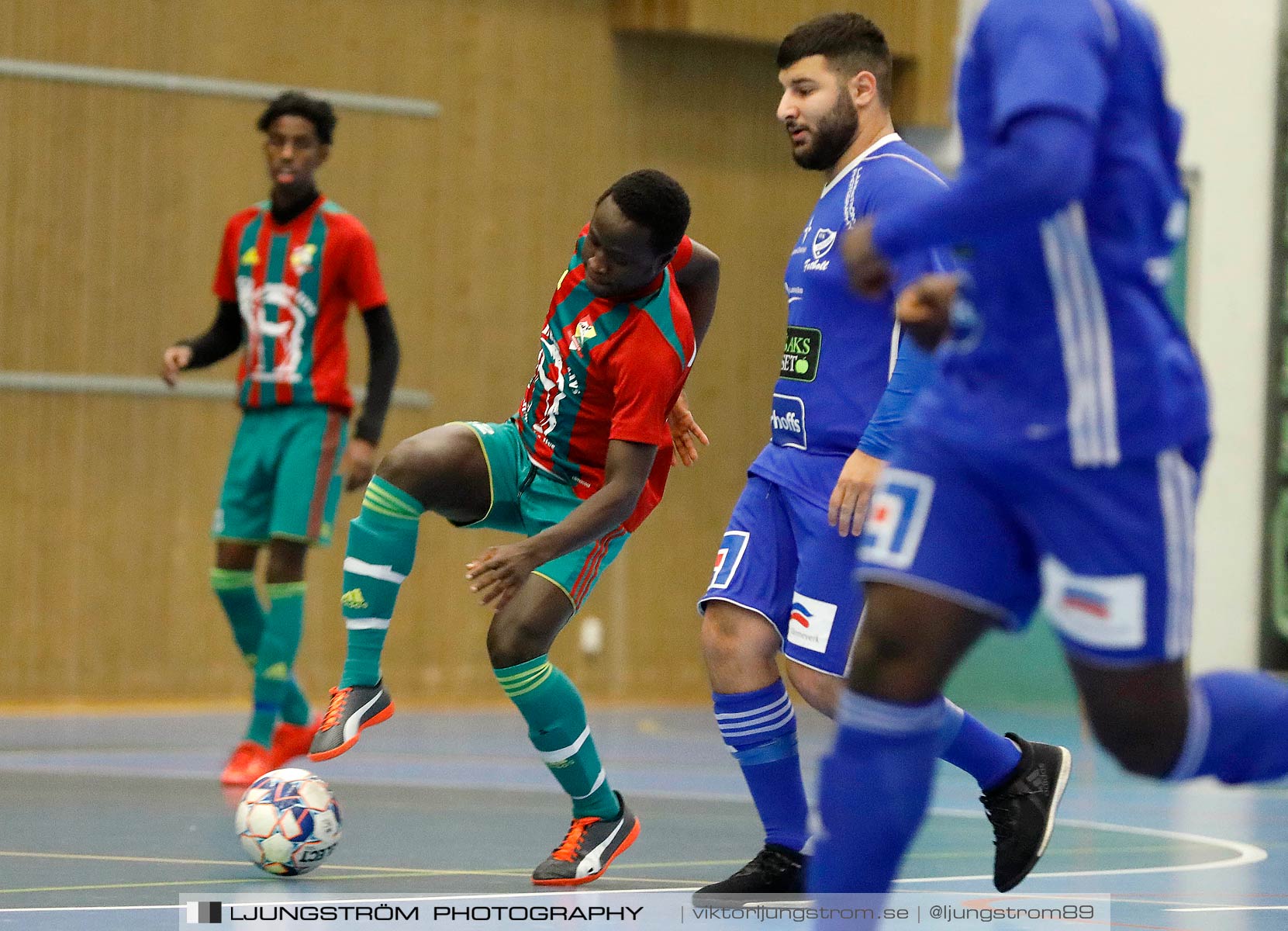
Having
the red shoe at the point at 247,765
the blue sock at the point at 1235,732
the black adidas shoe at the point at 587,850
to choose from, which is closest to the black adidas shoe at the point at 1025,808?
the black adidas shoe at the point at 587,850

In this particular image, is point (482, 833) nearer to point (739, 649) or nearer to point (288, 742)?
point (739, 649)

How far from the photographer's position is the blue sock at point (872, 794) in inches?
108

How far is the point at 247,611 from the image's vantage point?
7.31 metres

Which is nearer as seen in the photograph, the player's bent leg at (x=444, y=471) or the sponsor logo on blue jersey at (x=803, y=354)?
the sponsor logo on blue jersey at (x=803, y=354)

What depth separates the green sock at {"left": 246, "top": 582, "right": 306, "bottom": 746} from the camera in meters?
6.99

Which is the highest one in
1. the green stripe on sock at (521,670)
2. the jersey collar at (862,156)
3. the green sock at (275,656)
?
the jersey collar at (862,156)

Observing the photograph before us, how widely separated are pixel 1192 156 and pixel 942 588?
1048 cm

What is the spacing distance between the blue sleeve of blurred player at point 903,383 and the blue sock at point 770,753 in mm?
641

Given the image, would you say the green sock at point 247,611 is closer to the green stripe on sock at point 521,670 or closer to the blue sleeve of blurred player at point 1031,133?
the green stripe on sock at point 521,670

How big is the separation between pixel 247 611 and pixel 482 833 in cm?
210

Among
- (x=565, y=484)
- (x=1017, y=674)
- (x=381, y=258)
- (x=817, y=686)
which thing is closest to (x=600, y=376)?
(x=565, y=484)

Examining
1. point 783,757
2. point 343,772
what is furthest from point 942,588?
point 343,772

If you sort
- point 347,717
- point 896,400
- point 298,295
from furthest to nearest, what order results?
point 298,295, point 347,717, point 896,400

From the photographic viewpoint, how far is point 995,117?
8.79ft
